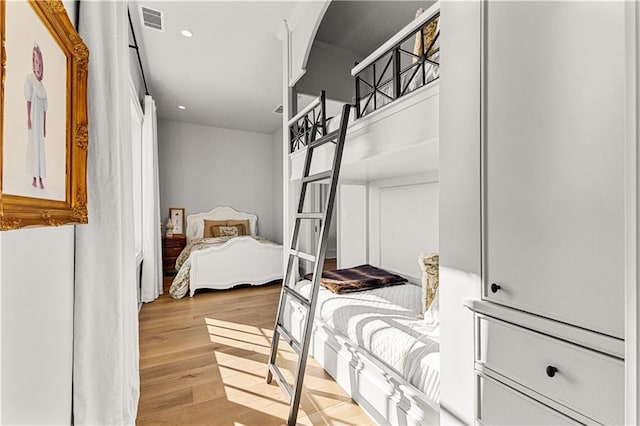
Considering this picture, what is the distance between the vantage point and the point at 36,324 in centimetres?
89

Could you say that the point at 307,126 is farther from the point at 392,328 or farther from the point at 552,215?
the point at 552,215

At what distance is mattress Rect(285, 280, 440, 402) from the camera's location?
4.63ft

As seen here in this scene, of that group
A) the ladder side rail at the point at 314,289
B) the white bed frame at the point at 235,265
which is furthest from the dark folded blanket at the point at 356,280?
the white bed frame at the point at 235,265

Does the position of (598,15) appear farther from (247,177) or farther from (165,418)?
(247,177)

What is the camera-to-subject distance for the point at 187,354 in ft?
8.23

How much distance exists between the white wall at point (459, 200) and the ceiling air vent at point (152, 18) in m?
2.55

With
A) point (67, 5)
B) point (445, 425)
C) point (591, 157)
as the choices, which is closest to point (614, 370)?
point (591, 157)

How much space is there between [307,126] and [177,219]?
4.12 meters

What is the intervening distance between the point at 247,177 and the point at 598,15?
602cm

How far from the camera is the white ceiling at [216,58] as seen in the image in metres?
2.61

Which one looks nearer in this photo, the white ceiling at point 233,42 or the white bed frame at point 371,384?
the white bed frame at point 371,384

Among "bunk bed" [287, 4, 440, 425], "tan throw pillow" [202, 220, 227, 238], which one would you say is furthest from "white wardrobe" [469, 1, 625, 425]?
"tan throw pillow" [202, 220, 227, 238]

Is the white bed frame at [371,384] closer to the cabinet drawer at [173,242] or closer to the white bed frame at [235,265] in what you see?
the white bed frame at [235,265]

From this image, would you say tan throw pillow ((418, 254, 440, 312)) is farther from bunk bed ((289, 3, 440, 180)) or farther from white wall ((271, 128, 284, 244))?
white wall ((271, 128, 284, 244))
